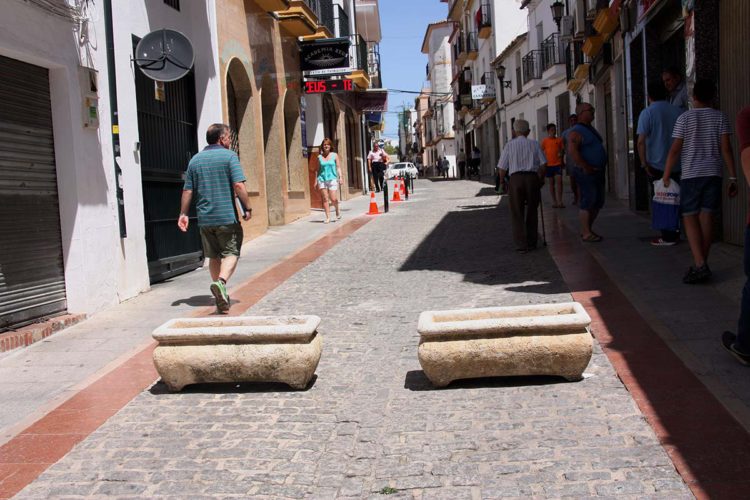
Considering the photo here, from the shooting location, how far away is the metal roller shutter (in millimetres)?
6695

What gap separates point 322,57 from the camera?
19031mm

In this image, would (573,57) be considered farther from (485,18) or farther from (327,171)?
(485,18)

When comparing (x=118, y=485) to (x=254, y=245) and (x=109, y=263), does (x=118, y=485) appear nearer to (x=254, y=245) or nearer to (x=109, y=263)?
(x=109, y=263)

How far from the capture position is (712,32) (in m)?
8.26

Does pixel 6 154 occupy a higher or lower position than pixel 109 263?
higher

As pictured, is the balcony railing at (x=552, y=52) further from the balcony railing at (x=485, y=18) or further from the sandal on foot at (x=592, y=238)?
the sandal on foot at (x=592, y=238)

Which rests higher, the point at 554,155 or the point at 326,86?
the point at 326,86

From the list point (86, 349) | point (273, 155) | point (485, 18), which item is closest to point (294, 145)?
point (273, 155)

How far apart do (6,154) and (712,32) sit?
674 centimetres

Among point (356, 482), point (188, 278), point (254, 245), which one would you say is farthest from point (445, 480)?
point (254, 245)

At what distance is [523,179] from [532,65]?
22618 mm

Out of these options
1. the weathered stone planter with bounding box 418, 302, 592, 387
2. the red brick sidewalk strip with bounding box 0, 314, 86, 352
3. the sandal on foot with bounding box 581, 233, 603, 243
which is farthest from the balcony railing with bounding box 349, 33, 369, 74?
the weathered stone planter with bounding box 418, 302, 592, 387

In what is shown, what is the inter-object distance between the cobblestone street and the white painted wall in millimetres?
2856

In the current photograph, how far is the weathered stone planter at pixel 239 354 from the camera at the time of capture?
15.7ft
